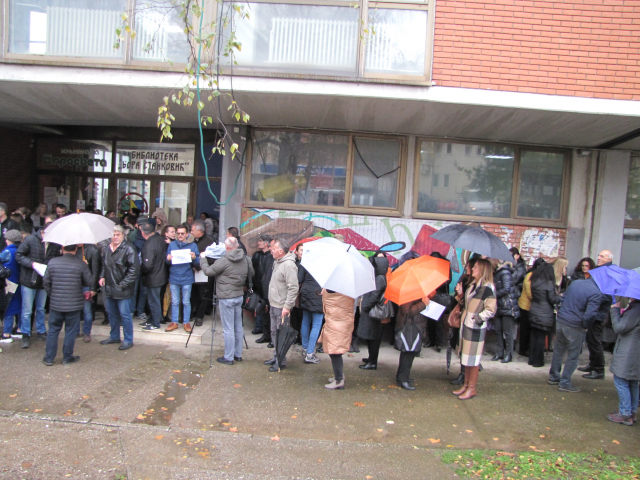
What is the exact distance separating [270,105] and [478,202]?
4186 millimetres

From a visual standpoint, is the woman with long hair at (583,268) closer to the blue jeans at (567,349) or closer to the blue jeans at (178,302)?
the blue jeans at (567,349)

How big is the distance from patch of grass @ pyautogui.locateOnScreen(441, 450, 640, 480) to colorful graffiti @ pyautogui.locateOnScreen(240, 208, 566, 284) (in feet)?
13.4

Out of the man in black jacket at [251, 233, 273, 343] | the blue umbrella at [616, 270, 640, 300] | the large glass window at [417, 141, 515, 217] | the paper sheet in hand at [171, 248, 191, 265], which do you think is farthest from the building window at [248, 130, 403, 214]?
the blue umbrella at [616, 270, 640, 300]

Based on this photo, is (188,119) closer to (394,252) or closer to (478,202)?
(394,252)

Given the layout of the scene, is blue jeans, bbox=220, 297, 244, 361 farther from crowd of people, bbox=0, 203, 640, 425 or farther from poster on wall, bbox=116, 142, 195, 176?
poster on wall, bbox=116, 142, 195, 176

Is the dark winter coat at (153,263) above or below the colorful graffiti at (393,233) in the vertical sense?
below

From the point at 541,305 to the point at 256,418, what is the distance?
180 inches

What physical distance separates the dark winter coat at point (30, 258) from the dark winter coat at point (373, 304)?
15.2ft

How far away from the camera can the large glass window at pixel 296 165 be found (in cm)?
838

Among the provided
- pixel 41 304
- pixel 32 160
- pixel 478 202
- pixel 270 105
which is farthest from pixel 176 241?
pixel 32 160

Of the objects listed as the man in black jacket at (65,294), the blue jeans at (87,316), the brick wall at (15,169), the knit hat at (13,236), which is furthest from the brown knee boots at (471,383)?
the brick wall at (15,169)

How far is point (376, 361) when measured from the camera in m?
6.44

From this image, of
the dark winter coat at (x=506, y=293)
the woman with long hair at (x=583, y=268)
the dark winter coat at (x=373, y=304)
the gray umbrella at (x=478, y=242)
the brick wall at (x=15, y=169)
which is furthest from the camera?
the brick wall at (x=15, y=169)

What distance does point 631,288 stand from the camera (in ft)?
15.5
